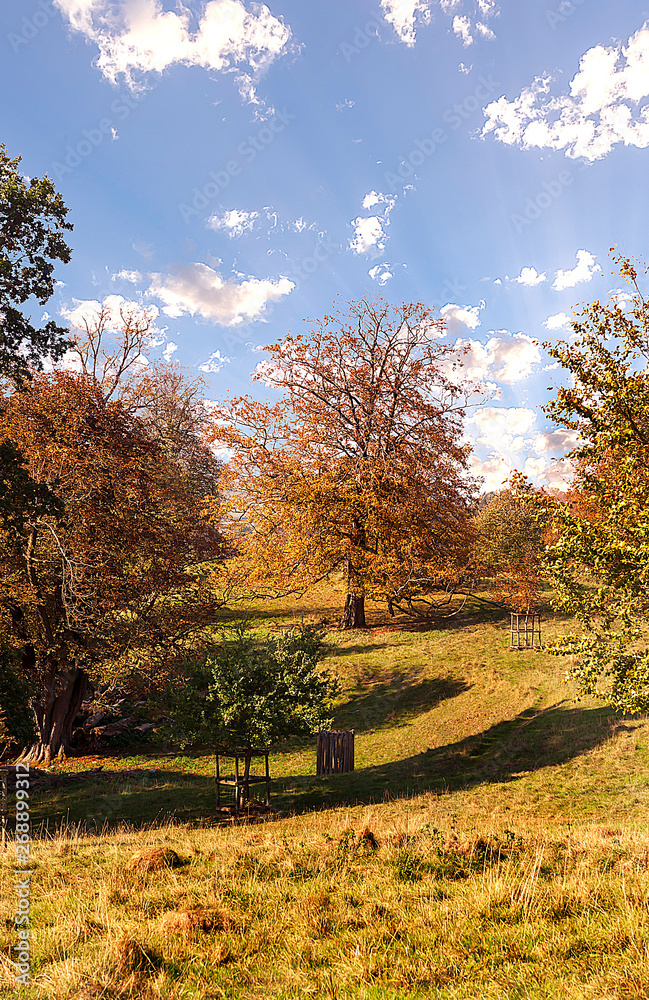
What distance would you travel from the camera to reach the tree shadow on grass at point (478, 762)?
49.5 ft

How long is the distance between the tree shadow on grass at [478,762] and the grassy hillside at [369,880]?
93mm

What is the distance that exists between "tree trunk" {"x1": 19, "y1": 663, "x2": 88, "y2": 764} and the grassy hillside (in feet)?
11.5

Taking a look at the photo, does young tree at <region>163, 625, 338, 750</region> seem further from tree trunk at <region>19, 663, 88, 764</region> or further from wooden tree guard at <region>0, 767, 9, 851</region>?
tree trunk at <region>19, 663, 88, 764</region>

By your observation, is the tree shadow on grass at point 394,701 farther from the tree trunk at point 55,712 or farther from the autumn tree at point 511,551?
the tree trunk at point 55,712

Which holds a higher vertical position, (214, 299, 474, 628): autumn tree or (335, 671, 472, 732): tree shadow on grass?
(214, 299, 474, 628): autumn tree

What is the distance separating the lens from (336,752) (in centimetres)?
1789

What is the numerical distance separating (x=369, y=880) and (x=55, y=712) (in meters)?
17.5

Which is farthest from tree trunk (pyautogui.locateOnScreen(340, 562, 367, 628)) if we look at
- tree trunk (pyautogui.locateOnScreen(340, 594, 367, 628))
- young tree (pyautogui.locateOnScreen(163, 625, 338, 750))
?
young tree (pyautogui.locateOnScreen(163, 625, 338, 750))

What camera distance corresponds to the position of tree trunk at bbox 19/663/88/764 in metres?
20.6

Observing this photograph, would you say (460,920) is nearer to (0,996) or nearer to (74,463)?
(0,996)

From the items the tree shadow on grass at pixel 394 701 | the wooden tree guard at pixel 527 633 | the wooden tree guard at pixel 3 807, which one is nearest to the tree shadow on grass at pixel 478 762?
the tree shadow on grass at pixel 394 701

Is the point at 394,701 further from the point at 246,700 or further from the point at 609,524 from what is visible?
the point at 609,524

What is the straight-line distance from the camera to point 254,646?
52.2 feet

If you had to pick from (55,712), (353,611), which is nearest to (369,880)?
(55,712)
